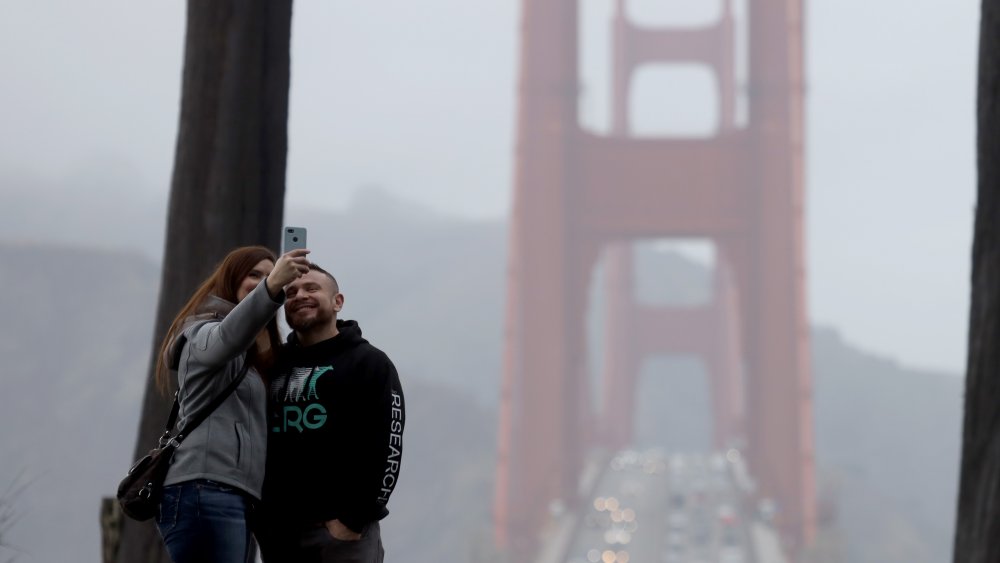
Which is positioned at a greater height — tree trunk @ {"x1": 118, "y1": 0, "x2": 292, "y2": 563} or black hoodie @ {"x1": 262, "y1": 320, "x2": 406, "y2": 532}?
tree trunk @ {"x1": 118, "y1": 0, "x2": 292, "y2": 563}

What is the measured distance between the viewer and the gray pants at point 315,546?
2770 mm

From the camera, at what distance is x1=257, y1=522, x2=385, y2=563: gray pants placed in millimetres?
2770

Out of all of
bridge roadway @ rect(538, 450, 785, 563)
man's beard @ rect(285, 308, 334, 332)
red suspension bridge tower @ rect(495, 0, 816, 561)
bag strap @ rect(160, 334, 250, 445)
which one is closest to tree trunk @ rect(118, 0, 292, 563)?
man's beard @ rect(285, 308, 334, 332)

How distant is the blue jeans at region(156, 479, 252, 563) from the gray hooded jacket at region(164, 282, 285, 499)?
0.07 feet

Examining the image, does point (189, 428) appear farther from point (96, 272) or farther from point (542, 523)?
point (96, 272)

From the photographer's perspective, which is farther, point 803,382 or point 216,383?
point 803,382

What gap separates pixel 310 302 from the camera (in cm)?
279

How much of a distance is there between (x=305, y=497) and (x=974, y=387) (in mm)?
1374

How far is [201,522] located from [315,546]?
25 centimetres

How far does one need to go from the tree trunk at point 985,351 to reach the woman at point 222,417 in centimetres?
139

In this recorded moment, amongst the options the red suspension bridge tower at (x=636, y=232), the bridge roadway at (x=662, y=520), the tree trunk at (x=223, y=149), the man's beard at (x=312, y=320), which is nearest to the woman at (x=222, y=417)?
the man's beard at (x=312, y=320)

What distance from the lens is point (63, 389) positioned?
250 feet

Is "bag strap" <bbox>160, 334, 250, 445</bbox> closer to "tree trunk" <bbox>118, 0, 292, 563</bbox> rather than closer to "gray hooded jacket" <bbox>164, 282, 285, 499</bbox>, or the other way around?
"gray hooded jacket" <bbox>164, 282, 285, 499</bbox>

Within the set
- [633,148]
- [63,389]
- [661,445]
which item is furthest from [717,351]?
[661,445]
